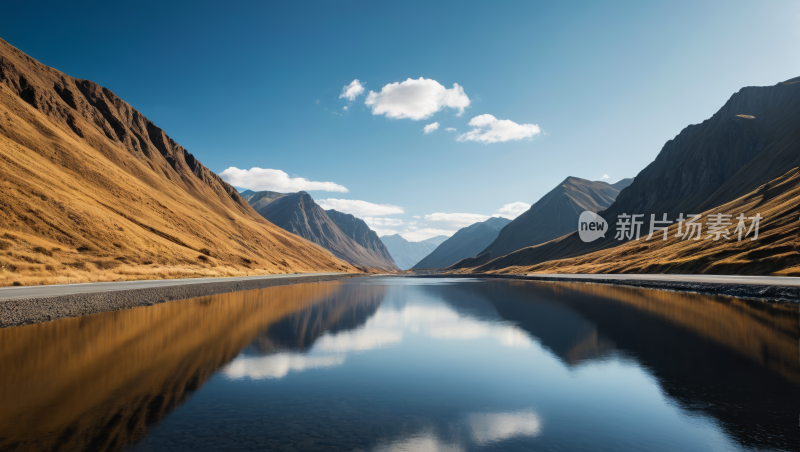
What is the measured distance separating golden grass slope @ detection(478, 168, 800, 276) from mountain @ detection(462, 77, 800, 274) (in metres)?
1.26

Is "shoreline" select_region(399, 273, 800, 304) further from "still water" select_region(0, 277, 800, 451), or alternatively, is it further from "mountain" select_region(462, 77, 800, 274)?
"mountain" select_region(462, 77, 800, 274)

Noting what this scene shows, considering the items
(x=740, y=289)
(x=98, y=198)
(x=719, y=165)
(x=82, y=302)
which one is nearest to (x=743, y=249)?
(x=740, y=289)

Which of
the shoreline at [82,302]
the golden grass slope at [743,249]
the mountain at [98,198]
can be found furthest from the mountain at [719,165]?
the mountain at [98,198]

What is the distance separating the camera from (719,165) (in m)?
155

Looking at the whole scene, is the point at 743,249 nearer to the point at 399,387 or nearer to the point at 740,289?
the point at 740,289

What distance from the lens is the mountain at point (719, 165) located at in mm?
121750

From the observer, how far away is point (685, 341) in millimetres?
17328

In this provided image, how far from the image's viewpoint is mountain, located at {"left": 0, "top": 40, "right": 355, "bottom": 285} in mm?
48656

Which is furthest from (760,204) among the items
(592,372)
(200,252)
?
(200,252)

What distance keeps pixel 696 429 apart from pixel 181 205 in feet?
388

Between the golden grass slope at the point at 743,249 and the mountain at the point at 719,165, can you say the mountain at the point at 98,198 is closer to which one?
the golden grass slope at the point at 743,249

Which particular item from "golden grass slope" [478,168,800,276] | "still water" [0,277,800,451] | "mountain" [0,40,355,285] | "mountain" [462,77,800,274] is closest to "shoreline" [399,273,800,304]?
"still water" [0,277,800,451]

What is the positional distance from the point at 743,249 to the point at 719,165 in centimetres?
11375

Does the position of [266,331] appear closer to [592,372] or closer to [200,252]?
[592,372]
